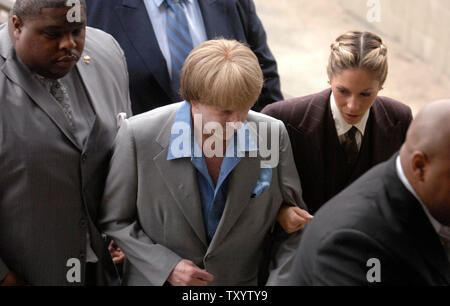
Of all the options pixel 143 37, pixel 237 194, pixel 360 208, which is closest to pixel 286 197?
pixel 237 194

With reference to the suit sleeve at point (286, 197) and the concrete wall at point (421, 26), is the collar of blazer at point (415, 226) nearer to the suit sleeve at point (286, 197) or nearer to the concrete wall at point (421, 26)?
the suit sleeve at point (286, 197)

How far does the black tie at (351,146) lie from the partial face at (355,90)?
0.09 m

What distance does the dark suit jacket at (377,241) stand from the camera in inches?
78.7

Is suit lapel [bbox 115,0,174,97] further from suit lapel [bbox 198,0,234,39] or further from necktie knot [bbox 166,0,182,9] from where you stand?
suit lapel [bbox 198,0,234,39]

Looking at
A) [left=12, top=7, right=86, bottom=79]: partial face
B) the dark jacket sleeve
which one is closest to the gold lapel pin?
[left=12, top=7, right=86, bottom=79]: partial face

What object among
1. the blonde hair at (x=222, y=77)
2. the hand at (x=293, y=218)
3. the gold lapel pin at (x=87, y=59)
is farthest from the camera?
the gold lapel pin at (x=87, y=59)

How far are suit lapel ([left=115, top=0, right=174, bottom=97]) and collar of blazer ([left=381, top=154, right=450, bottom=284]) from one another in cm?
147

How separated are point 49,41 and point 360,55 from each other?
1149 millimetres

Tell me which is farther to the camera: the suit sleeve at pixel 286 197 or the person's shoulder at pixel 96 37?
the person's shoulder at pixel 96 37

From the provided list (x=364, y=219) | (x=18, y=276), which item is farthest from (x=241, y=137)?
(x=18, y=276)

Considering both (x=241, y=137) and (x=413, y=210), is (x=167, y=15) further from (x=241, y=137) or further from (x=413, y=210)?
(x=413, y=210)

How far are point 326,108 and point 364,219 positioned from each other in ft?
3.44

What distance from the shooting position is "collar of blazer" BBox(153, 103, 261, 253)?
8.55 feet
